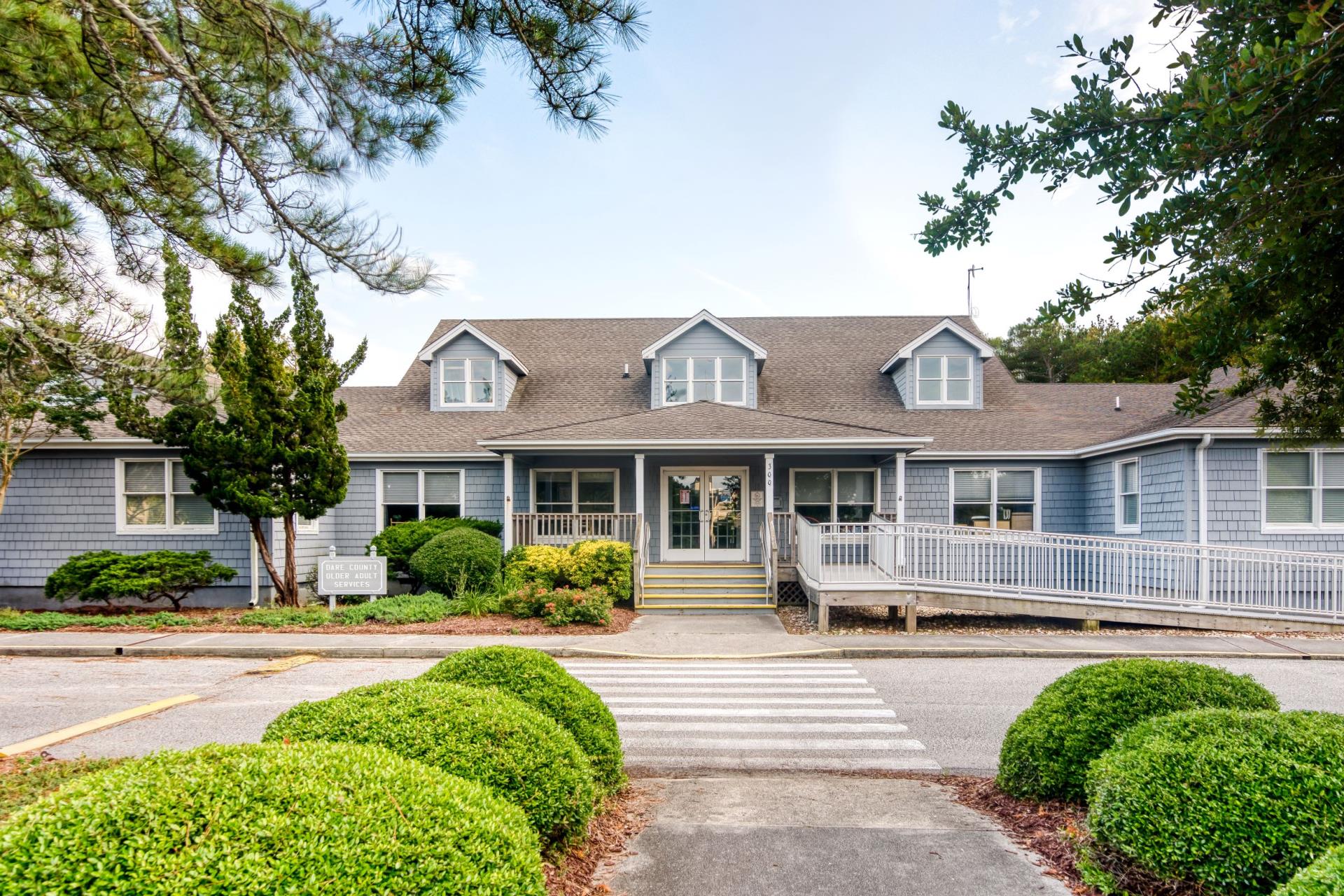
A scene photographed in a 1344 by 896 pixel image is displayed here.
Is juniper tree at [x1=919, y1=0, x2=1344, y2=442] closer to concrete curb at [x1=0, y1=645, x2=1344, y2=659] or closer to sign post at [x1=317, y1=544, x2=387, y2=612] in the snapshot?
concrete curb at [x1=0, y1=645, x2=1344, y2=659]

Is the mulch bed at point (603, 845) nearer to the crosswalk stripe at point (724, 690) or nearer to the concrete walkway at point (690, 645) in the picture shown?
the crosswalk stripe at point (724, 690)

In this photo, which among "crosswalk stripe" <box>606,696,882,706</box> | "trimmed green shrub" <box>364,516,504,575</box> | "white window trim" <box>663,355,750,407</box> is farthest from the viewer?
"white window trim" <box>663,355,750,407</box>

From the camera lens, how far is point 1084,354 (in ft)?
141

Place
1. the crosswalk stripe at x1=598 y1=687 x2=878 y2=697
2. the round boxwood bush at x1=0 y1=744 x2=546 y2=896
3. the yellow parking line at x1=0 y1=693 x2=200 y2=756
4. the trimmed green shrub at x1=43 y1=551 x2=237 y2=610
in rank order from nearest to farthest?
the round boxwood bush at x1=0 y1=744 x2=546 y2=896 < the yellow parking line at x1=0 y1=693 x2=200 y2=756 < the crosswalk stripe at x1=598 y1=687 x2=878 y2=697 < the trimmed green shrub at x1=43 y1=551 x2=237 y2=610

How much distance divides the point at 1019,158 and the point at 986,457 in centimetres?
1488

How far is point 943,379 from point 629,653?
1279cm

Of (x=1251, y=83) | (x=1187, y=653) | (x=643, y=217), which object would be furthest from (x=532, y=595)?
(x=1251, y=83)

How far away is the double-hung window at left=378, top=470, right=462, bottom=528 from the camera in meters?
19.2

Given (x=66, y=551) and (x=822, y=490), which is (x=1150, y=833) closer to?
(x=822, y=490)

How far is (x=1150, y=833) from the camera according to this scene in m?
3.73

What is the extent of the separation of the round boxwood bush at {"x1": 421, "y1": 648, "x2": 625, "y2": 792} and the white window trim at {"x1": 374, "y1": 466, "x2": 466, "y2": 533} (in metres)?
14.1

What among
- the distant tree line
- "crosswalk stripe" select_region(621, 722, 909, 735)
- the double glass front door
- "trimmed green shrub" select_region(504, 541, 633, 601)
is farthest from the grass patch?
the distant tree line

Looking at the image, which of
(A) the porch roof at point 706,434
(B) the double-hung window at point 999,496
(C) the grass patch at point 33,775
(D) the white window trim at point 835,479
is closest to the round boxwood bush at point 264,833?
(C) the grass patch at point 33,775

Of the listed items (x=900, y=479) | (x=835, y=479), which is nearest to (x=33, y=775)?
(x=900, y=479)
